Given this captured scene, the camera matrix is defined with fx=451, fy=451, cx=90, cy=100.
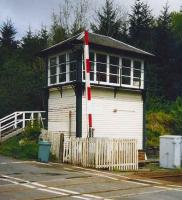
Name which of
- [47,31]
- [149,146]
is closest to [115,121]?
[149,146]

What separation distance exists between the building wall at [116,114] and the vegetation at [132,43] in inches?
80.5

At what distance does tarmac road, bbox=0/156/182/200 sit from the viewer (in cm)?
1247

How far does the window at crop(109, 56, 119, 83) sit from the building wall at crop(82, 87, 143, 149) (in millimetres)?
858

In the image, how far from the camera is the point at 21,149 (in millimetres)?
23781

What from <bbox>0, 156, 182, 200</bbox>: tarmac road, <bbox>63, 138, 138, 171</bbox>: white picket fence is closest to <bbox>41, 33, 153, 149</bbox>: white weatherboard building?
<bbox>63, 138, 138, 171</bbox>: white picket fence

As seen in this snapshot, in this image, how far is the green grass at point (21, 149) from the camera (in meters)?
22.8

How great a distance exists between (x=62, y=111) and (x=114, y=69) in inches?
165

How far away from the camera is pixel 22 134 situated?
27625mm

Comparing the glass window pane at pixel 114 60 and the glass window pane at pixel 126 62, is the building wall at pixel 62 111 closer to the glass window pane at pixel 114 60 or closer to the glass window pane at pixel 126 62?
the glass window pane at pixel 114 60

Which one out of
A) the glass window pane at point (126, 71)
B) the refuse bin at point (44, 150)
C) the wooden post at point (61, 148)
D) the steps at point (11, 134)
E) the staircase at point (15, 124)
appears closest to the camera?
the refuse bin at point (44, 150)

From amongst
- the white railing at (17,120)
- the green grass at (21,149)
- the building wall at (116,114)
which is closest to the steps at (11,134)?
the white railing at (17,120)

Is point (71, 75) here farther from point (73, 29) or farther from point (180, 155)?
point (73, 29)

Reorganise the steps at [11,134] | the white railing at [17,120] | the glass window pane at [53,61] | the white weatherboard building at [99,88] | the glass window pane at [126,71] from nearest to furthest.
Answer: the white weatherboard building at [99,88], the steps at [11,134], the glass window pane at [126,71], the glass window pane at [53,61], the white railing at [17,120]

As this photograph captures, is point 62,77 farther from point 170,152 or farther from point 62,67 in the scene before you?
point 170,152
